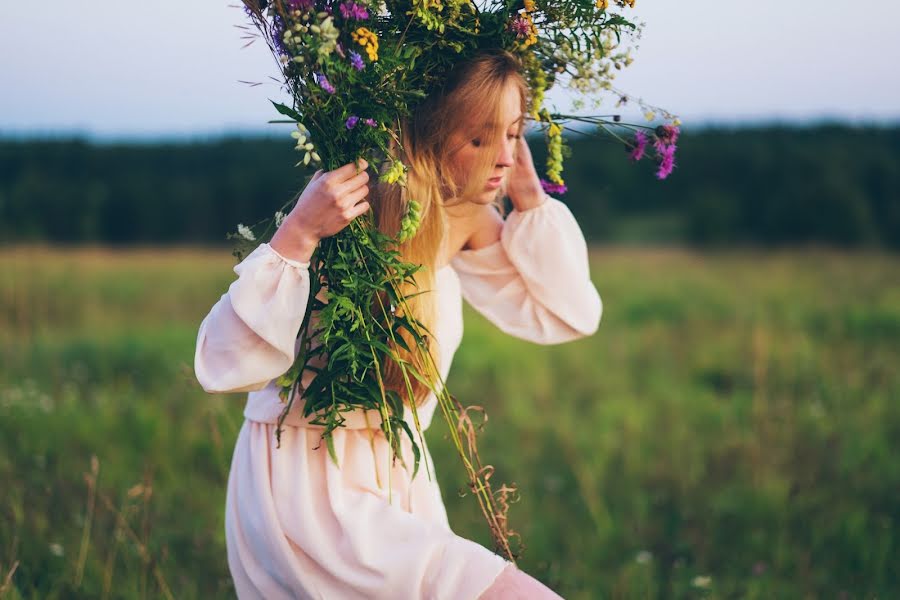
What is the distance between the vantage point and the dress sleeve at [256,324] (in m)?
1.93

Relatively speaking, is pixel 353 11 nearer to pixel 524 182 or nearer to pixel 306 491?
pixel 524 182

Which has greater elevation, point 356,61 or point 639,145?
point 356,61

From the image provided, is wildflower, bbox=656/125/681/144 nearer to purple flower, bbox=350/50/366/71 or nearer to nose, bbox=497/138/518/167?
nose, bbox=497/138/518/167

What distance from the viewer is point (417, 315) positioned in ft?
7.36

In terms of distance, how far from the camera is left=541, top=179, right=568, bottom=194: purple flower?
2.55 metres

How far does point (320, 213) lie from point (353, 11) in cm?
47

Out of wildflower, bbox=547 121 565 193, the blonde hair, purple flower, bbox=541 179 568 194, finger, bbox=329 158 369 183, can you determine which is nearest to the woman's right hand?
finger, bbox=329 158 369 183

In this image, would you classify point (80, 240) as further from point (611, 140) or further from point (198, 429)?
point (611, 140)

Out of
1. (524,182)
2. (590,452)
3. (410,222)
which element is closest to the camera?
(410,222)

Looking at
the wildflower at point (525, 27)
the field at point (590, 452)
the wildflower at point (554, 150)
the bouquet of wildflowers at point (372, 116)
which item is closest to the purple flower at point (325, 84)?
the bouquet of wildflowers at point (372, 116)

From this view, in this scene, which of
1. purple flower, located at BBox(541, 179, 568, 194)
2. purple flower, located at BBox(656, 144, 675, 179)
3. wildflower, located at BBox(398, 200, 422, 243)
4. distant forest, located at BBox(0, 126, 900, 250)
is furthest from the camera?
distant forest, located at BBox(0, 126, 900, 250)

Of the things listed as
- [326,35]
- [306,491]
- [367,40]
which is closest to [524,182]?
[367,40]

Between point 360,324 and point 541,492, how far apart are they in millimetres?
3378

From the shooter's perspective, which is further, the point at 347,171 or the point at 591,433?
the point at 591,433
